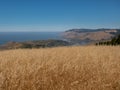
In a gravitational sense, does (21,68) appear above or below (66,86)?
above

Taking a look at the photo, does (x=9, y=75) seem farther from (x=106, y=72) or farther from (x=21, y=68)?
(x=106, y=72)

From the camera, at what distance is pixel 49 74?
14.0 feet

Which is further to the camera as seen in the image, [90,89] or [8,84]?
[90,89]

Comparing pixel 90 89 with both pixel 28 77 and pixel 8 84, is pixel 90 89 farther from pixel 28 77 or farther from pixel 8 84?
pixel 8 84

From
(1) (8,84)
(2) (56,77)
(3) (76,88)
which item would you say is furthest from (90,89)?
(1) (8,84)

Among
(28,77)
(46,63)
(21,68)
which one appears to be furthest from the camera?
(46,63)

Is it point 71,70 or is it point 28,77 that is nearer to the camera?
point 28,77

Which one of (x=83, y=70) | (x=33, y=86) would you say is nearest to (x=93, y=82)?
(x=83, y=70)

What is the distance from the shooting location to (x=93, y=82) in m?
4.03

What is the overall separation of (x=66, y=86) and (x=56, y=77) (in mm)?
471

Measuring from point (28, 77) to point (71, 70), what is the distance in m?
1.26

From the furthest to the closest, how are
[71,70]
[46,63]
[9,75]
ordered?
[46,63] → [71,70] → [9,75]

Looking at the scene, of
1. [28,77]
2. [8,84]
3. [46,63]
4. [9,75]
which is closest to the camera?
[8,84]

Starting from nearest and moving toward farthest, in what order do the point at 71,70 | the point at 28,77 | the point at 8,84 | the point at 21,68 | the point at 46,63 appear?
the point at 8,84 < the point at 28,77 < the point at 21,68 < the point at 71,70 < the point at 46,63
